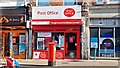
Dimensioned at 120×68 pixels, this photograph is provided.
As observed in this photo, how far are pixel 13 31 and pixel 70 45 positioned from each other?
463 centimetres

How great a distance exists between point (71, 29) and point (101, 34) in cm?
235

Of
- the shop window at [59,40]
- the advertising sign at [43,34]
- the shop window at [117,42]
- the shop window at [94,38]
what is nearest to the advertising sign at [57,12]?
the advertising sign at [43,34]

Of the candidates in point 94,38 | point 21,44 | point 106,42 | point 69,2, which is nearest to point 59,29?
point 69,2

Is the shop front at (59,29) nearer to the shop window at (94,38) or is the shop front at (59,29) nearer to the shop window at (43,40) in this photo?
the shop window at (43,40)

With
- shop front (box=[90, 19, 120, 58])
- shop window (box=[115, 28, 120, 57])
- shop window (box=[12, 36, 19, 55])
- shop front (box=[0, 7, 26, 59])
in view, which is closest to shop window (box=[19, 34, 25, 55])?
shop front (box=[0, 7, 26, 59])

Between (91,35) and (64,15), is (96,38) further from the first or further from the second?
(64,15)

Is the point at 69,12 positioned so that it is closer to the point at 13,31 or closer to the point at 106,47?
the point at 106,47

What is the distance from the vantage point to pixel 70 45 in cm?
2581

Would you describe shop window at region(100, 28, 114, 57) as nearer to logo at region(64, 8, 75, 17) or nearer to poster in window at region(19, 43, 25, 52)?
logo at region(64, 8, 75, 17)

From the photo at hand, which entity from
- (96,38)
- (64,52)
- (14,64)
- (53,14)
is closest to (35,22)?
(53,14)

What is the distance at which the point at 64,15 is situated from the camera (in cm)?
2564

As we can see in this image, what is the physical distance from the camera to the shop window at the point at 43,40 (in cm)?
2603

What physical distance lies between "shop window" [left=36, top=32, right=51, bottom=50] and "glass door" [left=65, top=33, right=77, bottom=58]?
1456 mm

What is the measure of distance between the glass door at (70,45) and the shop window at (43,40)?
146 centimetres
